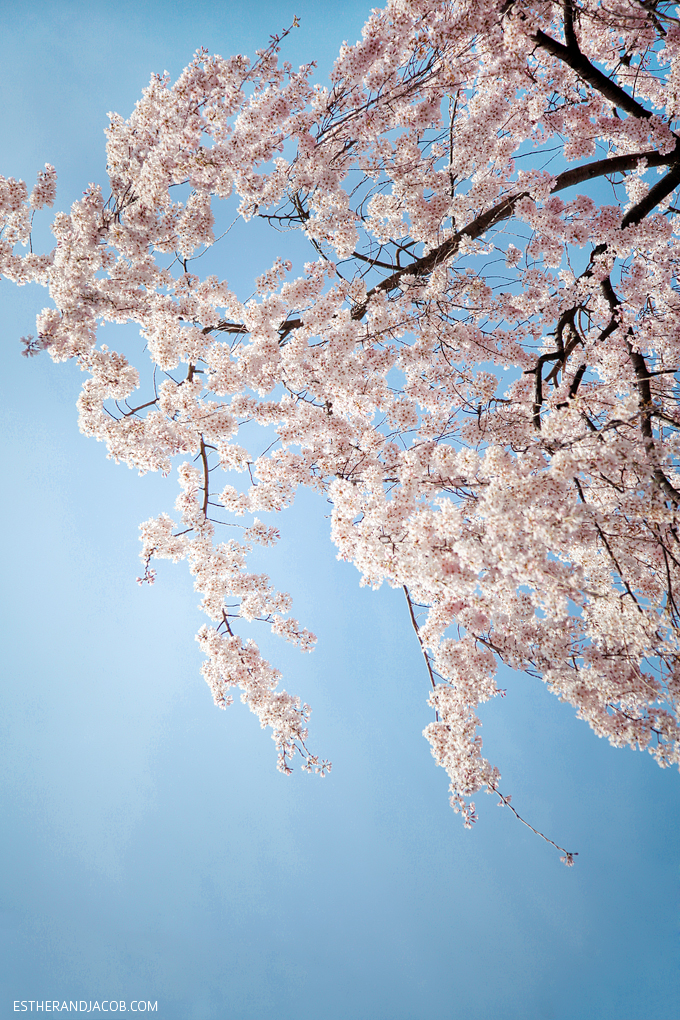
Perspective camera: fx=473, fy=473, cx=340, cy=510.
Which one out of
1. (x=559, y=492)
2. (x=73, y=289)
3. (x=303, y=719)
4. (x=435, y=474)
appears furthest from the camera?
(x=303, y=719)

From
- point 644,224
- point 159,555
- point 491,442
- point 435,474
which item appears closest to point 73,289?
point 159,555

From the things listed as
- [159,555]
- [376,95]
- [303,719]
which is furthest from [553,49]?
[303,719]

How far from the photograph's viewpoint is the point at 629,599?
2.71 meters

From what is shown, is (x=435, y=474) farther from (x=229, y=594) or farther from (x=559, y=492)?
(x=229, y=594)

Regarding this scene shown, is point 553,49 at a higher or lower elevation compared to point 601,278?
higher

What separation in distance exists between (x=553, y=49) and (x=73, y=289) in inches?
133

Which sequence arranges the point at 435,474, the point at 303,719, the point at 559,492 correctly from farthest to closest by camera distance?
the point at 303,719 → the point at 435,474 → the point at 559,492

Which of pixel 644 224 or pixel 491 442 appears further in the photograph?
pixel 491 442

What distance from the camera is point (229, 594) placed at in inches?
160

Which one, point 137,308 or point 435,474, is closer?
point 137,308

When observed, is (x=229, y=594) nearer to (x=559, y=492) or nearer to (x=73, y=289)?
(x=73, y=289)

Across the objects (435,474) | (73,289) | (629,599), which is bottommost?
(629,599)

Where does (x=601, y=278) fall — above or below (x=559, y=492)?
above

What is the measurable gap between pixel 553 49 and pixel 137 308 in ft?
10.3
